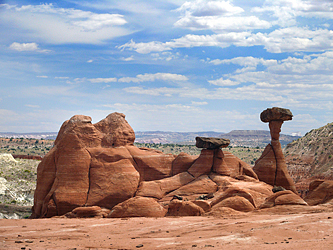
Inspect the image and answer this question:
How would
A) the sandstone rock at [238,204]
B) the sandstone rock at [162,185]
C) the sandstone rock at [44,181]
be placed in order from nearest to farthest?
the sandstone rock at [238,204], the sandstone rock at [162,185], the sandstone rock at [44,181]

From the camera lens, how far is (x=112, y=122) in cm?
3625

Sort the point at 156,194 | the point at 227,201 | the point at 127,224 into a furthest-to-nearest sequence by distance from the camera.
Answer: the point at 156,194 < the point at 227,201 < the point at 127,224

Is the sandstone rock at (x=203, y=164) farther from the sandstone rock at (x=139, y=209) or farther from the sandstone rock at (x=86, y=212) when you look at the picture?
the sandstone rock at (x=86, y=212)

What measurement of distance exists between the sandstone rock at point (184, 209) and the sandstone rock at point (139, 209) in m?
0.72

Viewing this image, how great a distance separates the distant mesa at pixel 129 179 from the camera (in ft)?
92.4

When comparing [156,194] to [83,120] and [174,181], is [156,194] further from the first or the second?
[83,120]

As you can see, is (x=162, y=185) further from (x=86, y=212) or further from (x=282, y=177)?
(x=282, y=177)

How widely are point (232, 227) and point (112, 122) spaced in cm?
1993

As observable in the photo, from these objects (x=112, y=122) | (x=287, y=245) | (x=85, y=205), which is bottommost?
(x=85, y=205)

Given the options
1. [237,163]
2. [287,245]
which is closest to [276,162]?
[237,163]

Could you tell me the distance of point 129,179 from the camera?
3241 centimetres

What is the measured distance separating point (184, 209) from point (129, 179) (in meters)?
6.89

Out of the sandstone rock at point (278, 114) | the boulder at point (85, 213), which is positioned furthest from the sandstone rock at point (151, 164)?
the sandstone rock at point (278, 114)

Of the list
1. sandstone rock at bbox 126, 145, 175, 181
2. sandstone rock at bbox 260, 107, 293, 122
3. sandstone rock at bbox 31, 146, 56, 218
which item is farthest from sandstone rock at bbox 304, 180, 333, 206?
sandstone rock at bbox 31, 146, 56, 218
